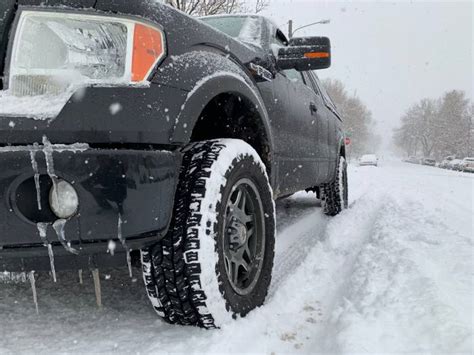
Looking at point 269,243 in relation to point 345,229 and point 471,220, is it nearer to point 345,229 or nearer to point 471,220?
point 345,229

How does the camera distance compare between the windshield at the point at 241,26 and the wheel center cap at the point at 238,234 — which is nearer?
the wheel center cap at the point at 238,234

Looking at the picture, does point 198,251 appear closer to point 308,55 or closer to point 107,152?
point 107,152

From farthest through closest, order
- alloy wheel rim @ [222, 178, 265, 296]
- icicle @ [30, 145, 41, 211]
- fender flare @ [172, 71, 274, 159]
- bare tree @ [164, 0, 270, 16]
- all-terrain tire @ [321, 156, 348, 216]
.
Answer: bare tree @ [164, 0, 270, 16] < all-terrain tire @ [321, 156, 348, 216] < alloy wheel rim @ [222, 178, 265, 296] < fender flare @ [172, 71, 274, 159] < icicle @ [30, 145, 41, 211]

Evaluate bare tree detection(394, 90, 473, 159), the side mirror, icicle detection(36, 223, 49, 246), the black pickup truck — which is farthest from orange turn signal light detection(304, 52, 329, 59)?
bare tree detection(394, 90, 473, 159)

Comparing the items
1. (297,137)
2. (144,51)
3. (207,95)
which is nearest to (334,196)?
(297,137)

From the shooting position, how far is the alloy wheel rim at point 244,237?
1.95 metres

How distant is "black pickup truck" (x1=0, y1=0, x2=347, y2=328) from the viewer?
4.64ft

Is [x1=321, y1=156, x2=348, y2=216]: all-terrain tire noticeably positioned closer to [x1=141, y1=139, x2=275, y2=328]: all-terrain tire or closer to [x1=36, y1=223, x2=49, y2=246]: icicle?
[x1=141, y1=139, x2=275, y2=328]: all-terrain tire

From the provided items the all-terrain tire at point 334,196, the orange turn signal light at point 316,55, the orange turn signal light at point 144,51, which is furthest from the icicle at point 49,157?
the all-terrain tire at point 334,196

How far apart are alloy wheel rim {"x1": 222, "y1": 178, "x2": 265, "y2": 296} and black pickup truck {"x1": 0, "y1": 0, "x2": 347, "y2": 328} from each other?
0.08 feet

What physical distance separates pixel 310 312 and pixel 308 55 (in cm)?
151

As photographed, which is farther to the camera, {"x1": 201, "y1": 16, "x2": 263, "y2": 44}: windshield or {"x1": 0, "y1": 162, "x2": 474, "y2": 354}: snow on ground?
{"x1": 201, "y1": 16, "x2": 263, "y2": 44}: windshield

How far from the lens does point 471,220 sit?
434 centimetres

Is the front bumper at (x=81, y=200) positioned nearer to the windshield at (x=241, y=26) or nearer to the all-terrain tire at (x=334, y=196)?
the windshield at (x=241, y=26)
